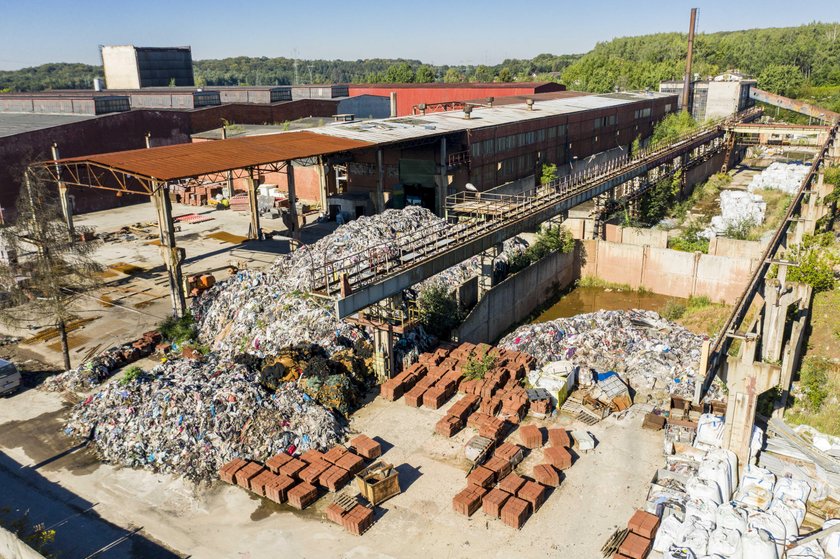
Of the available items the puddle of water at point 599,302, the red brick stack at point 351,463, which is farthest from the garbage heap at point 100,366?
the puddle of water at point 599,302

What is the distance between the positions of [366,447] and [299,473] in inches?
77.9

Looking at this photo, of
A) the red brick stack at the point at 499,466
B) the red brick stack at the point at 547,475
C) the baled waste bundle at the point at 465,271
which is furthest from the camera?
the baled waste bundle at the point at 465,271

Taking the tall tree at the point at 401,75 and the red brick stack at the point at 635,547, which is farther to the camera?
the tall tree at the point at 401,75

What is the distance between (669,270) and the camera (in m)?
32.3

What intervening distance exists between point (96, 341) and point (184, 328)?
349 cm

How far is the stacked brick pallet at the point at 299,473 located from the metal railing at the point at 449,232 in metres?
4.81

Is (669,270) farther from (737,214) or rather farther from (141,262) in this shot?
(141,262)

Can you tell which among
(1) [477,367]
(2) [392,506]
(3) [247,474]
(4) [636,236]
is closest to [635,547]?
(2) [392,506]

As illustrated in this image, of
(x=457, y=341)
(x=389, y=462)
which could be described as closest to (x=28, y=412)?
(x=389, y=462)

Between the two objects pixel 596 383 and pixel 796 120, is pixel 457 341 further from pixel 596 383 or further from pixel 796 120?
pixel 796 120

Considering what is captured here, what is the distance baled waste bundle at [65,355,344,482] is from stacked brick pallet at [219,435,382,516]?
0.63m

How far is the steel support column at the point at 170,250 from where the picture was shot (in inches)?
961

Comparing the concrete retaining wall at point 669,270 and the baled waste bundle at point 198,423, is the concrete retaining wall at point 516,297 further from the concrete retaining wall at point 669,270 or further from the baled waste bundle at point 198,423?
the baled waste bundle at point 198,423

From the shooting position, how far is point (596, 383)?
2083cm
